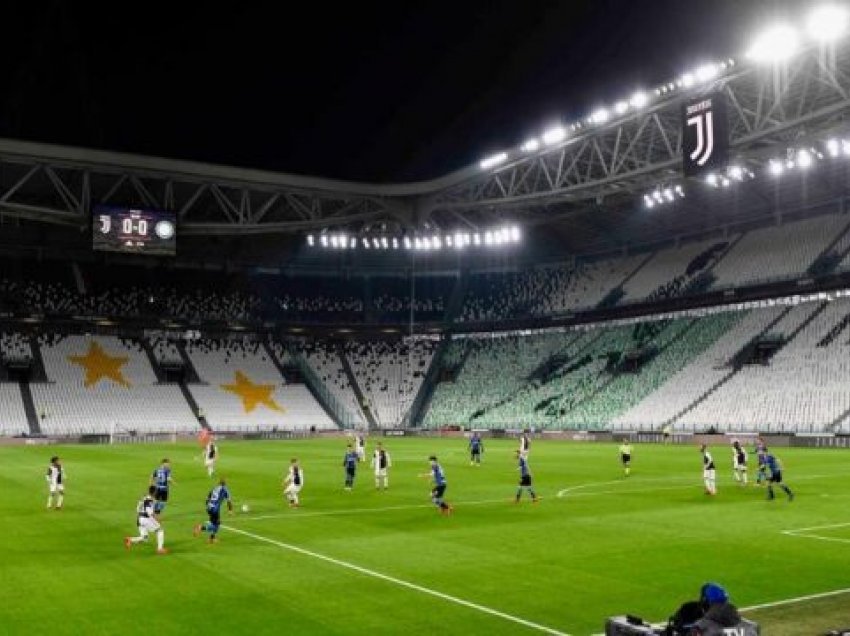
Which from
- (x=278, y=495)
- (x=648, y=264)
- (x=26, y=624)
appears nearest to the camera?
(x=26, y=624)

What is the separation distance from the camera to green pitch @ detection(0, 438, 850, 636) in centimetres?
1417

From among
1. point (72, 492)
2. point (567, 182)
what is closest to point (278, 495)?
point (72, 492)

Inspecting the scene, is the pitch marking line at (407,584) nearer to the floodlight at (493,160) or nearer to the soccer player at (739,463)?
the soccer player at (739,463)

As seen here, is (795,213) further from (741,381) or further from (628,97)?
(628,97)

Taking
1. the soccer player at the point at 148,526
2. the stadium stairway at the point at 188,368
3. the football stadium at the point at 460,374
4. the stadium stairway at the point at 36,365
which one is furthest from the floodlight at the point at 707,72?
the stadium stairway at the point at 36,365

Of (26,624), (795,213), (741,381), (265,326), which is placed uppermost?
(795,213)

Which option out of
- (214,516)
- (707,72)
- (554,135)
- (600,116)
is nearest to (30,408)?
(554,135)

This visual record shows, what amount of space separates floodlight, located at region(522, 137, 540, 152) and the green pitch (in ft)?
82.3

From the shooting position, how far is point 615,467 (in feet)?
134

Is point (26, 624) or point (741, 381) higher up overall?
point (741, 381)

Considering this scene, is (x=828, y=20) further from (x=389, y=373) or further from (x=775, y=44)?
(x=389, y=373)

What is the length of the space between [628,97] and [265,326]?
52.2 metres

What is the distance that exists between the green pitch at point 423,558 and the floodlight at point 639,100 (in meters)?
20.6

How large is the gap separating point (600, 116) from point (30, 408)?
2009 inches
